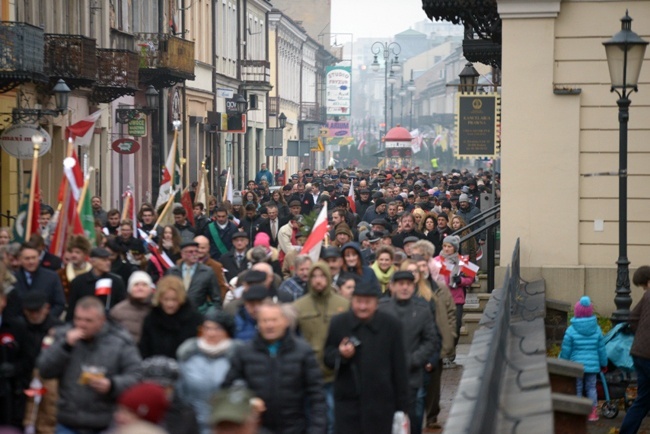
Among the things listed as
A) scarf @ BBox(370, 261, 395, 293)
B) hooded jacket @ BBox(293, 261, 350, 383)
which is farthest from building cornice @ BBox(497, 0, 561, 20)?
hooded jacket @ BBox(293, 261, 350, 383)

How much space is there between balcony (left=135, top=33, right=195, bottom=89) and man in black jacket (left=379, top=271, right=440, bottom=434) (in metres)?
27.3

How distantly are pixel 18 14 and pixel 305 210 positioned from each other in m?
6.57

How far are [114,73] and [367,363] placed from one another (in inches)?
970

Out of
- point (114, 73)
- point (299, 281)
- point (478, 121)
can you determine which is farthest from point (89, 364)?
point (114, 73)

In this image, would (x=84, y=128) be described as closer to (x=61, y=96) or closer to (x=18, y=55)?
(x=61, y=96)

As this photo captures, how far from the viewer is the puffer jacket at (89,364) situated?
8.45 m

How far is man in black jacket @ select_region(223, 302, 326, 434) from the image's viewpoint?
8594 millimetres

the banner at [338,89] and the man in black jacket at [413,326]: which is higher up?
the banner at [338,89]

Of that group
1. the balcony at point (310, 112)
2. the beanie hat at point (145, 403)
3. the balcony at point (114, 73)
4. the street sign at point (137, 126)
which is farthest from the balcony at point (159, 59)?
the balcony at point (310, 112)

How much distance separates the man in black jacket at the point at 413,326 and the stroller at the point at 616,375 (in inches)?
127

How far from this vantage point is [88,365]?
8.63 meters

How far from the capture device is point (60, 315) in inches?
482

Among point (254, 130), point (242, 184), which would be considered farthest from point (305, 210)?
point (254, 130)

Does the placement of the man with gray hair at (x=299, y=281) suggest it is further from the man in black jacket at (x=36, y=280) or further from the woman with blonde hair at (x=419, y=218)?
the woman with blonde hair at (x=419, y=218)
